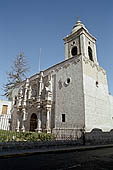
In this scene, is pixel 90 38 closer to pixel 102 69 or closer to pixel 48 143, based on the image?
pixel 102 69

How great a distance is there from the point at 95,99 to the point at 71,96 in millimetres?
2707

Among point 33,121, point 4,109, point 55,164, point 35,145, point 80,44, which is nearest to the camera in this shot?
point 55,164

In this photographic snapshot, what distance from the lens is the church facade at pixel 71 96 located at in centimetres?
1336

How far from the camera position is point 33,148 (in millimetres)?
8555

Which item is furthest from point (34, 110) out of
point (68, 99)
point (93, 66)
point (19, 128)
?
point (93, 66)

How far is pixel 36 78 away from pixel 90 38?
9879 millimetres

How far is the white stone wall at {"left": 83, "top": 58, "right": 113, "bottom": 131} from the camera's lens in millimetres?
13055

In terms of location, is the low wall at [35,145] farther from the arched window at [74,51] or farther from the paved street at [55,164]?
the arched window at [74,51]

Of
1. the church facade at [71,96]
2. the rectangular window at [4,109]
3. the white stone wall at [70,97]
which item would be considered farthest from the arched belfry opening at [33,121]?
the rectangular window at [4,109]

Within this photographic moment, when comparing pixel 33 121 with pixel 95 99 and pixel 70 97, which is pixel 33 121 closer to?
pixel 70 97

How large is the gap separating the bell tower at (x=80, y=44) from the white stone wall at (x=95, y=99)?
234 cm

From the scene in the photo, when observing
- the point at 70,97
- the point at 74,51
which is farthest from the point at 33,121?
the point at 74,51

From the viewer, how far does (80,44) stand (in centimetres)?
1700

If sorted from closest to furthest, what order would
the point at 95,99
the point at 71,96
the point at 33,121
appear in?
the point at 71,96 < the point at 95,99 < the point at 33,121
